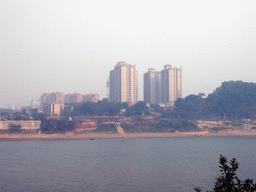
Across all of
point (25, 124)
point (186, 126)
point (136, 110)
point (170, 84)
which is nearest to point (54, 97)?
point (170, 84)

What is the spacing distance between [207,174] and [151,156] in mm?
7912

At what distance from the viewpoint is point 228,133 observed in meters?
45.8

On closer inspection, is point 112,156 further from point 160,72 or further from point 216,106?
point 160,72

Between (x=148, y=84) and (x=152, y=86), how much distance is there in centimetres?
120

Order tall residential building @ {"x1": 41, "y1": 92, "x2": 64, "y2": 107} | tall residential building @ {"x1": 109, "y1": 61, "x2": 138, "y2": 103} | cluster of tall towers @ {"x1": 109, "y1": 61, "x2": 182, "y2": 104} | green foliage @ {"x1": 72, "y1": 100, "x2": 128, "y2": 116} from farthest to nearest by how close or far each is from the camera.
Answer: tall residential building @ {"x1": 41, "y1": 92, "x2": 64, "y2": 107}
cluster of tall towers @ {"x1": 109, "y1": 61, "x2": 182, "y2": 104}
tall residential building @ {"x1": 109, "y1": 61, "x2": 138, "y2": 103}
green foliage @ {"x1": 72, "y1": 100, "x2": 128, "y2": 116}

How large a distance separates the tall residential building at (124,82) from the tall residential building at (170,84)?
766 centimetres

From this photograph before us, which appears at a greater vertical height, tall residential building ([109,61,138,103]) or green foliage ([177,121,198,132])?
tall residential building ([109,61,138,103])

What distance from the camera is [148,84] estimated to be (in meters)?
72.2

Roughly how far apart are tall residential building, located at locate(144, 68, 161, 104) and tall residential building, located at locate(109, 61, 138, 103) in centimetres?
592

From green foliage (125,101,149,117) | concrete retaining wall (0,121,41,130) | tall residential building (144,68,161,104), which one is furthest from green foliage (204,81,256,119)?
concrete retaining wall (0,121,41,130)

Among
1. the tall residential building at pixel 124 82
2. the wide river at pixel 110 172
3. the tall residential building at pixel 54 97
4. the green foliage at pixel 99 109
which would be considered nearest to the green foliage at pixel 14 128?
the green foliage at pixel 99 109

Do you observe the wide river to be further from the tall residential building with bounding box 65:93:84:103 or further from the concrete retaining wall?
the tall residential building with bounding box 65:93:84:103

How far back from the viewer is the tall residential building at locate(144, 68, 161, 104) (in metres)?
71.2

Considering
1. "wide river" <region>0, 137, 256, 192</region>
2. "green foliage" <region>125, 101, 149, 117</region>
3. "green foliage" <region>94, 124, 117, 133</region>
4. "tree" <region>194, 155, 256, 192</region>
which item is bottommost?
"wide river" <region>0, 137, 256, 192</region>
